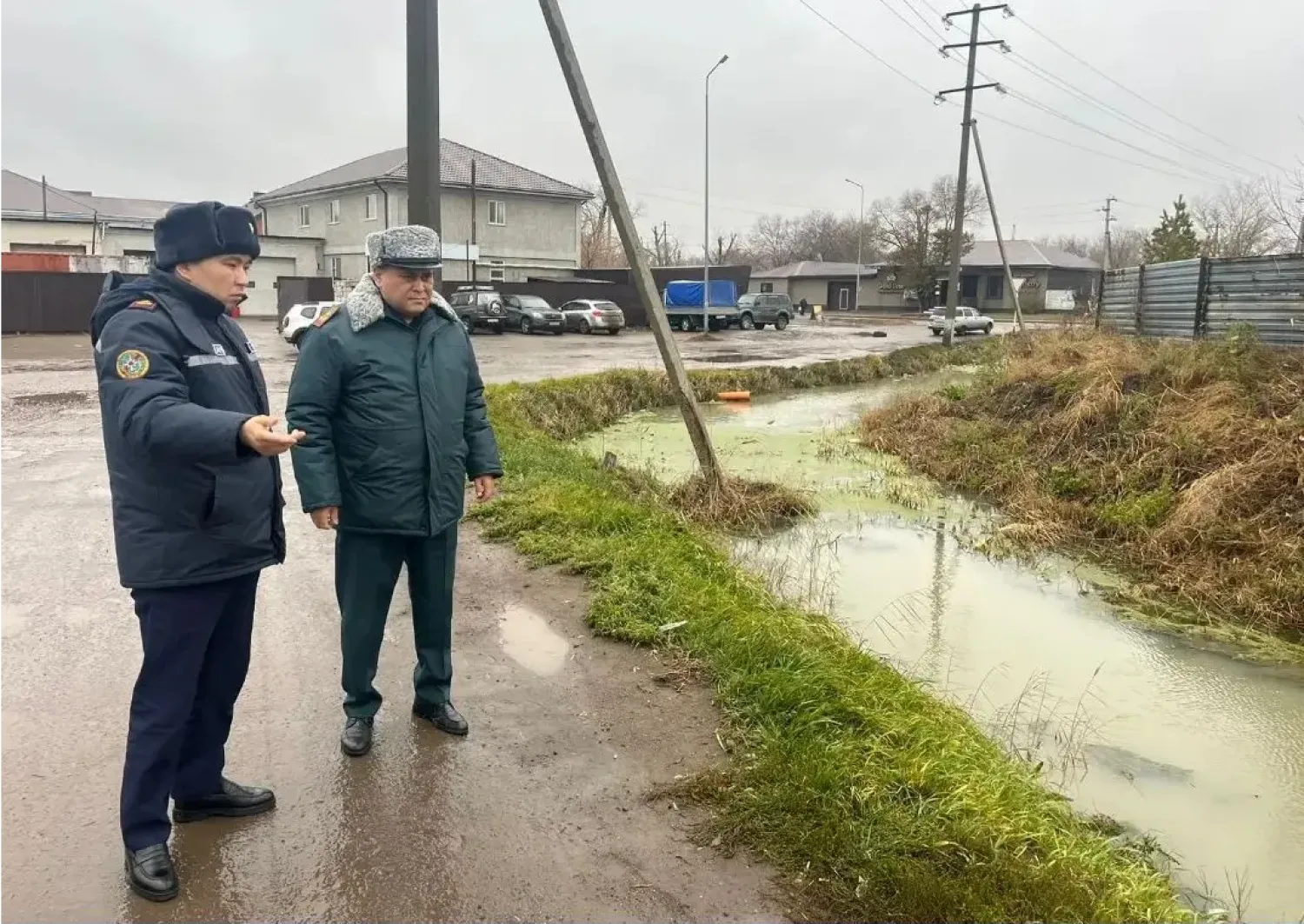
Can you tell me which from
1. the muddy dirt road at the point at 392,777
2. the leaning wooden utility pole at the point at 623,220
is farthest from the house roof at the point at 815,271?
the muddy dirt road at the point at 392,777

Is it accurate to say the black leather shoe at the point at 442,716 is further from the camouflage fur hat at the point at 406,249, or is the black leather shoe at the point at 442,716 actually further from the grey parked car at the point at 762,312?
the grey parked car at the point at 762,312

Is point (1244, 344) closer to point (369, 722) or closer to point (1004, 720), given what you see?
point (1004, 720)

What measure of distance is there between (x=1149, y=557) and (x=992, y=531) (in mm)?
1410

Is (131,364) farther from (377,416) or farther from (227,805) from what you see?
(227,805)

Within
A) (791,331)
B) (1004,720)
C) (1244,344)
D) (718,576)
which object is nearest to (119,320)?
(718,576)

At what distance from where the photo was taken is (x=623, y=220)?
8641 mm

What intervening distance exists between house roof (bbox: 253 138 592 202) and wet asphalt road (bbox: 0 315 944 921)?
1569 inches

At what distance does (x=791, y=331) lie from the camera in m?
40.0

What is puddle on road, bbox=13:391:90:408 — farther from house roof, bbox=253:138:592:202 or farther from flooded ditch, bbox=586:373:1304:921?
house roof, bbox=253:138:592:202

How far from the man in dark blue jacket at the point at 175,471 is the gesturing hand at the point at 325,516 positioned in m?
0.32

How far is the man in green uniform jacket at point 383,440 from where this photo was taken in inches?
124

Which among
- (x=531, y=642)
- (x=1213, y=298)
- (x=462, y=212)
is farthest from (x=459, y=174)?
(x=531, y=642)

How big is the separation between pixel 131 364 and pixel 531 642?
2.53 metres

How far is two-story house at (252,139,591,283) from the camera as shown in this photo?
136 feet
